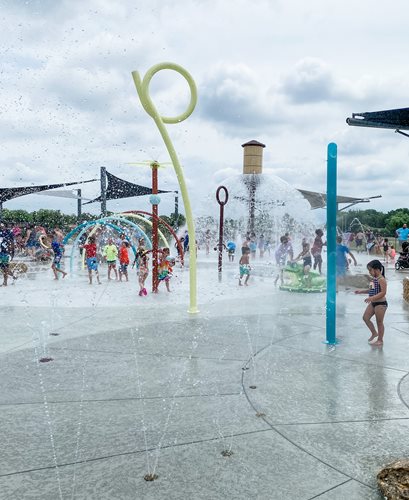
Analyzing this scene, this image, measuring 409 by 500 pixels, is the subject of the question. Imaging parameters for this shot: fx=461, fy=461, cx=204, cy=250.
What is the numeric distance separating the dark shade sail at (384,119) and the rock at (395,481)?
18.5 ft

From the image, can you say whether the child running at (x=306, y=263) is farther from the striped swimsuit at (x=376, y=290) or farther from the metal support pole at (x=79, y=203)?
the metal support pole at (x=79, y=203)

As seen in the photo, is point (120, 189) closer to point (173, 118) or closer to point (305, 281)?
point (305, 281)

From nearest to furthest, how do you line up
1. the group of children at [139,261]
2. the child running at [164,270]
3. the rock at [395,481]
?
the rock at [395,481]
the group of children at [139,261]
the child running at [164,270]

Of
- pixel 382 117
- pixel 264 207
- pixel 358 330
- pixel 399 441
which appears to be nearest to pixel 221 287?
pixel 358 330

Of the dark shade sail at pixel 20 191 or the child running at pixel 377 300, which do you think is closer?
the child running at pixel 377 300

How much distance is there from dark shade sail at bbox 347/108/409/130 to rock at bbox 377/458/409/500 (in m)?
5.64

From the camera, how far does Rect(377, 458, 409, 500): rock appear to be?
8.59 ft

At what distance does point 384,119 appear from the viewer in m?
7.20

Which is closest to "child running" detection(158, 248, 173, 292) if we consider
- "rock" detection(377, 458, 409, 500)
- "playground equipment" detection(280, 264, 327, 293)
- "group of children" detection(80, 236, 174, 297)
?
"group of children" detection(80, 236, 174, 297)

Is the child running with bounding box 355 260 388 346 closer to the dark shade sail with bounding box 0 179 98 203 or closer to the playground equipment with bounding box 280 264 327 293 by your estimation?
the playground equipment with bounding box 280 264 327 293

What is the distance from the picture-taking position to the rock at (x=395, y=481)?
262 centimetres

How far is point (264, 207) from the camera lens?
3338 cm

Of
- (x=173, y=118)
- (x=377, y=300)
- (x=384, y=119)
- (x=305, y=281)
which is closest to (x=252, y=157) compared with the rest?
(x=305, y=281)

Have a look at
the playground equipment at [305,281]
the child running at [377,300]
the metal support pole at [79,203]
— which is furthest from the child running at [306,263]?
the metal support pole at [79,203]
